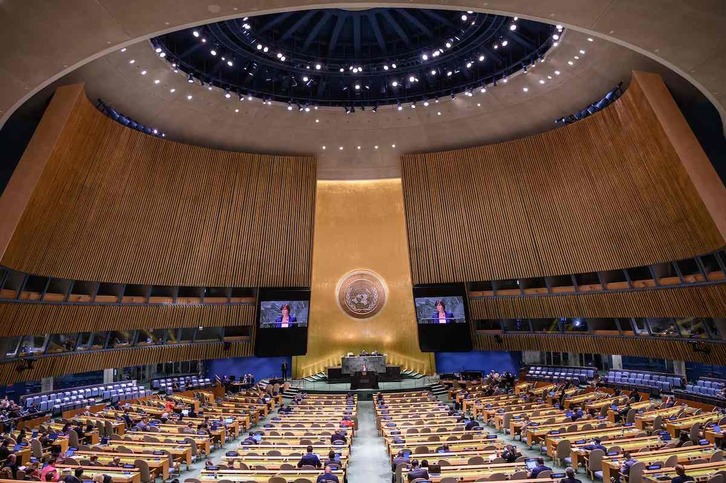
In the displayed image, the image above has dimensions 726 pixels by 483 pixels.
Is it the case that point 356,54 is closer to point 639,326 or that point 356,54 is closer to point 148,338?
point 148,338

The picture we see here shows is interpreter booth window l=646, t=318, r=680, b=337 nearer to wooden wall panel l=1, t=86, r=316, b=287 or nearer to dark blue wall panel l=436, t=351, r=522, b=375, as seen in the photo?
dark blue wall panel l=436, t=351, r=522, b=375

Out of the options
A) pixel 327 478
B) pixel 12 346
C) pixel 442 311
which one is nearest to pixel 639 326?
pixel 442 311

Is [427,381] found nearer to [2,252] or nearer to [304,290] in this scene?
[304,290]

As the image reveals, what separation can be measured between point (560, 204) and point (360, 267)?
11166 mm

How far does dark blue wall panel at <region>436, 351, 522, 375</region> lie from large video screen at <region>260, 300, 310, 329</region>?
25.7ft

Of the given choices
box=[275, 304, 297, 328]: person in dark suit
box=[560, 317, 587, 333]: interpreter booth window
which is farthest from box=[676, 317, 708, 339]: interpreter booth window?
box=[275, 304, 297, 328]: person in dark suit

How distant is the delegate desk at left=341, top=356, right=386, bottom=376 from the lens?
2488 centimetres

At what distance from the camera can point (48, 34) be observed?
791 cm

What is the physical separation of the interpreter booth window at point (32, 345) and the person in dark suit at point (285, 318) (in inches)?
354

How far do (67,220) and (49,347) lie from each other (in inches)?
201

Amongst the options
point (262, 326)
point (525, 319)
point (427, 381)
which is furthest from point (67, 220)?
point (525, 319)

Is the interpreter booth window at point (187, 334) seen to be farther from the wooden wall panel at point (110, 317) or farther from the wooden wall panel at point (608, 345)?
the wooden wall panel at point (608, 345)

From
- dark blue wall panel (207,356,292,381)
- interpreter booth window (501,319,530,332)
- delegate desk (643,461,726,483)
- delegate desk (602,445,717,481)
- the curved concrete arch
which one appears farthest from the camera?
dark blue wall panel (207,356,292,381)

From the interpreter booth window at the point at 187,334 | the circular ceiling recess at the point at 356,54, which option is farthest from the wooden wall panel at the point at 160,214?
the circular ceiling recess at the point at 356,54
